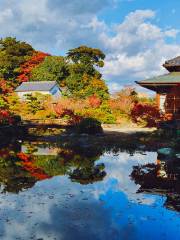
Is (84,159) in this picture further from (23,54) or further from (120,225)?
(23,54)

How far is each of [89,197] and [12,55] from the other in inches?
2324

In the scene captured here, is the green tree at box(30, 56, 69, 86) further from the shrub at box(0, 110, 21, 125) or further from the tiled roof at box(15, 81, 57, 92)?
the shrub at box(0, 110, 21, 125)

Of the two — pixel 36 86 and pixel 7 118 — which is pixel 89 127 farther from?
pixel 36 86

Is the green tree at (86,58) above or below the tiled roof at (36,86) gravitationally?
above

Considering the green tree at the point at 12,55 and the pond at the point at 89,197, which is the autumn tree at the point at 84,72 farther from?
the pond at the point at 89,197

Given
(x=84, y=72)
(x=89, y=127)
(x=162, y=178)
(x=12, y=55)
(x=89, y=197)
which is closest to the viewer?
(x=89, y=197)

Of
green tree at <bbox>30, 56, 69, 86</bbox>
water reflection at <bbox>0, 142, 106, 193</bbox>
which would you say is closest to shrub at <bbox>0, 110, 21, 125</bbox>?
water reflection at <bbox>0, 142, 106, 193</bbox>

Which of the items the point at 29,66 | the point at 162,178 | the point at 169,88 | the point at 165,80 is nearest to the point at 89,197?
the point at 162,178

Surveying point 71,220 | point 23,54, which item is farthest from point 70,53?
point 71,220

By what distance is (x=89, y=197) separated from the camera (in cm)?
1088

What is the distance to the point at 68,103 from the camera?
145 ft

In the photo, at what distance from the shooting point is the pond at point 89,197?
26.5ft

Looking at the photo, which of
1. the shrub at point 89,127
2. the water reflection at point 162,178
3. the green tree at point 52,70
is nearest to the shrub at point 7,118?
the shrub at point 89,127

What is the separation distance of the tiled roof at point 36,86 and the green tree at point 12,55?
440 centimetres
